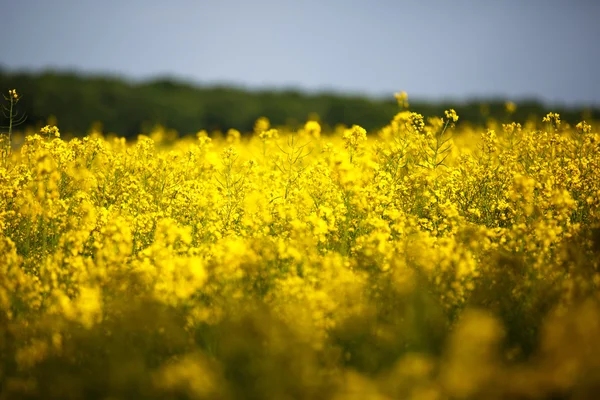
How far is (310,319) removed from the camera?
Answer: 3.37m

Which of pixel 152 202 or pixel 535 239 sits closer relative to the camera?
pixel 535 239

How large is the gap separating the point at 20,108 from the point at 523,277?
2240 cm

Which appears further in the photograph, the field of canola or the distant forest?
the distant forest

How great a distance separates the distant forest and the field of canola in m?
15.0

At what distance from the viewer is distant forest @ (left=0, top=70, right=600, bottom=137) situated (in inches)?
861

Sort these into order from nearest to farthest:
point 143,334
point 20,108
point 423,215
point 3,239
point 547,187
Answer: point 143,334 → point 3,239 → point 547,187 → point 423,215 → point 20,108

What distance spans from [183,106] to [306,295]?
22.2 metres

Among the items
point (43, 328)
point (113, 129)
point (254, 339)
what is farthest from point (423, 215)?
point (113, 129)

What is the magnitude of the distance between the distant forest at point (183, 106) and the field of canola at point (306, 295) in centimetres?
1498

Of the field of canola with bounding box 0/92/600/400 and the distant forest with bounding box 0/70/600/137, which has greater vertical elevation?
the distant forest with bounding box 0/70/600/137

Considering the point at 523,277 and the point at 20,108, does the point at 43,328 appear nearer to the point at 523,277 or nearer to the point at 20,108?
the point at 523,277

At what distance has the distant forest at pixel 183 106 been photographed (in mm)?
21859

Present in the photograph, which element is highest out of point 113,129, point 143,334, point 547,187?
point 113,129

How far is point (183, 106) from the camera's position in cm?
2455
